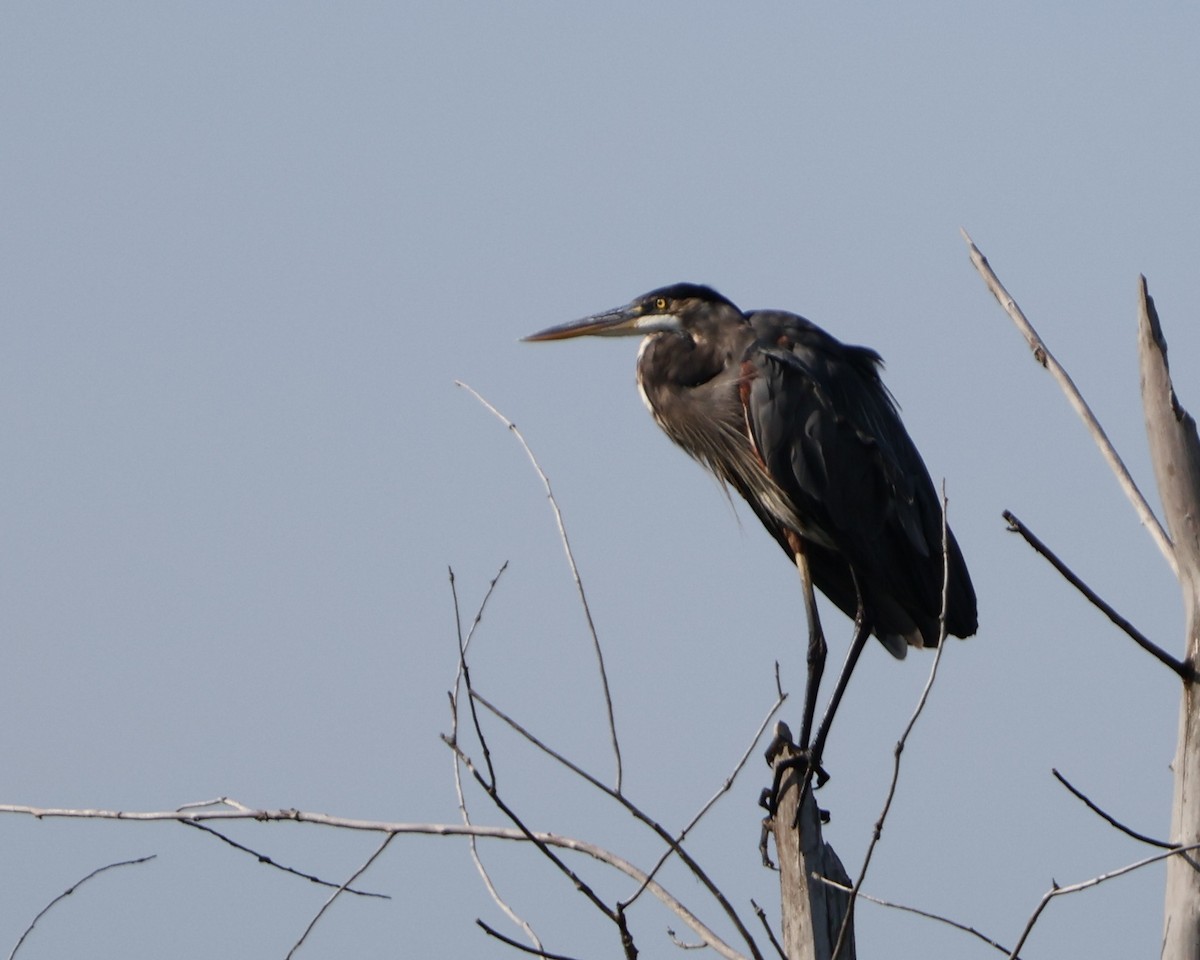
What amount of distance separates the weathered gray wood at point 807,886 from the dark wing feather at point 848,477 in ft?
6.92

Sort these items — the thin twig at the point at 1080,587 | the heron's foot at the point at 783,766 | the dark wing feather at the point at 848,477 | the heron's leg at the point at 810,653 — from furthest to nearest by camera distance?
the dark wing feather at the point at 848,477 → the heron's leg at the point at 810,653 → the heron's foot at the point at 783,766 → the thin twig at the point at 1080,587

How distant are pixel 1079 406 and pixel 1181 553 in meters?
0.30

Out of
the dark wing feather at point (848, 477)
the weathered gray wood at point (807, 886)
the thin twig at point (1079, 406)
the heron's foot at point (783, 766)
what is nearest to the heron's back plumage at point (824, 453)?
the dark wing feather at point (848, 477)

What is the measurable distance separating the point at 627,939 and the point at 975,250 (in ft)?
4.67

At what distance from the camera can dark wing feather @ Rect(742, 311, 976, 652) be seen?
551 cm

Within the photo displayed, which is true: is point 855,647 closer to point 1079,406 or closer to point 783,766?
point 783,766

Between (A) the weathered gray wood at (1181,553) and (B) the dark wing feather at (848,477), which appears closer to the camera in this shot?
(A) the weathered gray wood at (1181,553)

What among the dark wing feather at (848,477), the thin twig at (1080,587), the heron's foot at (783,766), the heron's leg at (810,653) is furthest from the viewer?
the dark wing feather at (848,477)

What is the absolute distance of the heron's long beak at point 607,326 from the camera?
615 cm

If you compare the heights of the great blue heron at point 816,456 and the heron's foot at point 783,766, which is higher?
the great blue heron at point 816,456

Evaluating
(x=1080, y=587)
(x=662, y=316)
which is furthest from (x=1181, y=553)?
(x=662, y=316)

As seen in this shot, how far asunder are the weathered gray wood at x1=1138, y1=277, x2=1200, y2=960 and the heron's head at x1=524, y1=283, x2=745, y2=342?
10.7 feet

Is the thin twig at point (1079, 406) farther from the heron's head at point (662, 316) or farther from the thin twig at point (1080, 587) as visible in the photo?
the heron's head at point (662, 316)

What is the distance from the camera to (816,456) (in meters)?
5.52
